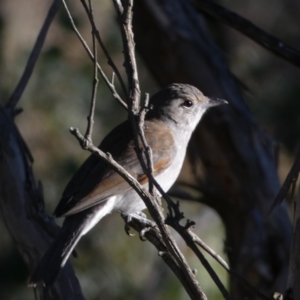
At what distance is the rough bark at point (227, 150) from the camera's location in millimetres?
4910

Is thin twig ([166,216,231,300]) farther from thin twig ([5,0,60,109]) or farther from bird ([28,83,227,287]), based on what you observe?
Answer: thin twig ([5,0,60,109])

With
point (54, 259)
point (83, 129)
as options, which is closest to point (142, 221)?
point (54, 259)

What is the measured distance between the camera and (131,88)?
2553 millimetres

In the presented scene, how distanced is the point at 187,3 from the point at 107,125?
6.32ft

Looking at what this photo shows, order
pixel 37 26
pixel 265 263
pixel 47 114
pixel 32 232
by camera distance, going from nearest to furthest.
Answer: pixel 32 232 → pixel 265 263 → pixel 47 114 → pixel 37 26

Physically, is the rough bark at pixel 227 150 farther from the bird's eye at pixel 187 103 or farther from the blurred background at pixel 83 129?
the blurred background at pixel 83 129

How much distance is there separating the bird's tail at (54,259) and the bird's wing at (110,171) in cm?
13

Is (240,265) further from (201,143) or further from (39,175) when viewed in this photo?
(39,175)

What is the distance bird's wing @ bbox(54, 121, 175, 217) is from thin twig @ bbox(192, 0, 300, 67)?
38.5 inches

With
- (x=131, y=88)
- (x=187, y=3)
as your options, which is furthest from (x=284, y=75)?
(x=131, y=88)

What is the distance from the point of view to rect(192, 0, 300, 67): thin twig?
3.88 meters

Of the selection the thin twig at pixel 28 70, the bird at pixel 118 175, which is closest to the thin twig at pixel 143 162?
the bird at pixel 118 175

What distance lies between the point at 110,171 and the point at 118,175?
6 cm

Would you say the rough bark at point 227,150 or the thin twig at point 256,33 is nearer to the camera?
the thin twig at point 256,33
